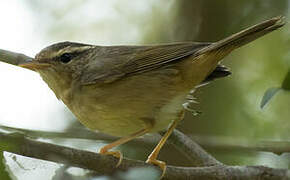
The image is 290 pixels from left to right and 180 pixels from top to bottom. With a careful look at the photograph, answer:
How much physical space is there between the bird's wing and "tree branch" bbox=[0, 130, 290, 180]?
0.98 metres

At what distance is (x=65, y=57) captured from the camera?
4.73m

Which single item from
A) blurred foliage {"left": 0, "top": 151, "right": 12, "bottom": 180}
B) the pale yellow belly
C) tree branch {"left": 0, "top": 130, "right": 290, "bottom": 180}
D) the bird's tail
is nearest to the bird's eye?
the pale yellow belly

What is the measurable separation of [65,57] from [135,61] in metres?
0.62

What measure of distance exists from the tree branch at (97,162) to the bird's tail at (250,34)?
87 cm

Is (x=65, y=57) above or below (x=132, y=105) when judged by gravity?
above

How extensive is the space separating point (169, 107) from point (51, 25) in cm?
336

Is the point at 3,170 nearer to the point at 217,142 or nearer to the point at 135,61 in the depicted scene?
the point at 135,61

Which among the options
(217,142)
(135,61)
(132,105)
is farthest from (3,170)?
(217,142)

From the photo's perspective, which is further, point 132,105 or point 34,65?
point 34,65

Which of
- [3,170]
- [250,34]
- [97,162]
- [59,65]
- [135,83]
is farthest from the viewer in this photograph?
[59,65]

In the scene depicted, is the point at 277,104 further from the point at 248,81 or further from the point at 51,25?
the point at 51,25

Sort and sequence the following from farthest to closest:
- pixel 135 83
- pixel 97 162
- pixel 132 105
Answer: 1. pixel 135 83
2. pixel 132 105
3. pixel 97 162

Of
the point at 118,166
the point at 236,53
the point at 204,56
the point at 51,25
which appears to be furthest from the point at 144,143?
the point at 51,25

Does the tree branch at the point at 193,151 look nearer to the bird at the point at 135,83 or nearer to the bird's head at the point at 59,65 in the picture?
the bird at the point at 135,83
